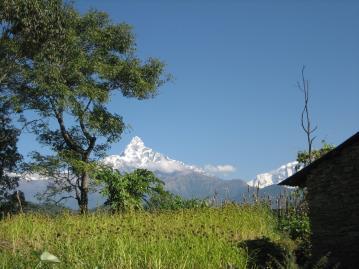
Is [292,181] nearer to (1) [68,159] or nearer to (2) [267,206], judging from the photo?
(2) [267,206]

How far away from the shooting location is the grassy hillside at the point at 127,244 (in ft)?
40.9

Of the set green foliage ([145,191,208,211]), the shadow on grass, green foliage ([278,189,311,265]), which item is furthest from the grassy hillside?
green foliage ([145,191,208,211])

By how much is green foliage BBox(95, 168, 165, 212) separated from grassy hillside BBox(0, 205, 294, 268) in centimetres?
789

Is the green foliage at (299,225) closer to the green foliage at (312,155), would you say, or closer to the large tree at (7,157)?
the green foliage at (312,155)

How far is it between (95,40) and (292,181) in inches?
735

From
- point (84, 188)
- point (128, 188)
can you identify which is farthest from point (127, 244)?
point (84, 188)

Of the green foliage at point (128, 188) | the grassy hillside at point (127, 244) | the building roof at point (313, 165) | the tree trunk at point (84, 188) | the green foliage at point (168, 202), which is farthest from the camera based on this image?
the tree trunk at point (84, 188)

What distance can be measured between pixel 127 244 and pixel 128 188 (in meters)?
15.4

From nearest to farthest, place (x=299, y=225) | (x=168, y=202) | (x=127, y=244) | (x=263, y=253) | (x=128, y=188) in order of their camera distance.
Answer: (x=127, y=244)
(x=263, y=253)
(x=299, y=225)
(x=128, y=188)
(x=168, y=202)

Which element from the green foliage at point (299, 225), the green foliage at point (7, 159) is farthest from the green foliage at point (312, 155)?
the green foliage at point (7, 159)

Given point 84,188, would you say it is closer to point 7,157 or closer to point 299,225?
point 7,157

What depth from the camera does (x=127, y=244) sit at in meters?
14.4

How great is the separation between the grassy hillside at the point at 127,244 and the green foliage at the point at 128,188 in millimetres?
7885

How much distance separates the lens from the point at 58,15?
29188 millimetres
